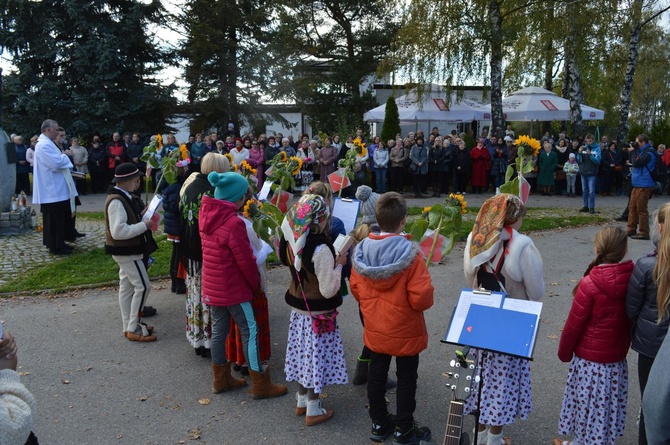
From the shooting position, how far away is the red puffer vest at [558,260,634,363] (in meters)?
3.50

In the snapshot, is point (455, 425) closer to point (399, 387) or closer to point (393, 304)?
point (399, 387)

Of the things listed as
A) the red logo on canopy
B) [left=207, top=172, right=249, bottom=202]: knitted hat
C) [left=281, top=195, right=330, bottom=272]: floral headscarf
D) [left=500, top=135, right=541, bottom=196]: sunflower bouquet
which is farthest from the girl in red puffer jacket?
the red logo on canopy

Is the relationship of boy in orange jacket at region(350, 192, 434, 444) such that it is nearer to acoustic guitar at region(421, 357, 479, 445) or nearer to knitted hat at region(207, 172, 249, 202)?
acoustic guitar at region(421, 357, 479, 445)

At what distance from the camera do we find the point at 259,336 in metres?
5.16

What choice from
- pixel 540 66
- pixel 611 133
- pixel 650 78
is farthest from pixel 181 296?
pixel 650 78

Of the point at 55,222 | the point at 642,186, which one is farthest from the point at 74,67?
the point at 642,186

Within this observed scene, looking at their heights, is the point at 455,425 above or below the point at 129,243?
below

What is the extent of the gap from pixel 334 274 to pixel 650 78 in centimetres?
5128

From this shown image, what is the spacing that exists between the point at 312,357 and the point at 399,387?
76 centimetres

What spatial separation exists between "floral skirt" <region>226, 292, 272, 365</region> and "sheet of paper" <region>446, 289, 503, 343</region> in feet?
7.58

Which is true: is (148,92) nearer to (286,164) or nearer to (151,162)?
(151,162)

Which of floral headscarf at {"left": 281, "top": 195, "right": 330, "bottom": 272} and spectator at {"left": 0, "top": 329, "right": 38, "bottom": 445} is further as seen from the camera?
floral headscarf at {"left": 281, "top": 195, "right": 330, "bottom": 272}

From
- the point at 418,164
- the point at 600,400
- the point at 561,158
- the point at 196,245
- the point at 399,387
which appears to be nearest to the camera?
the point at 600,400

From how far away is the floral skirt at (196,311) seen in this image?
550cm
